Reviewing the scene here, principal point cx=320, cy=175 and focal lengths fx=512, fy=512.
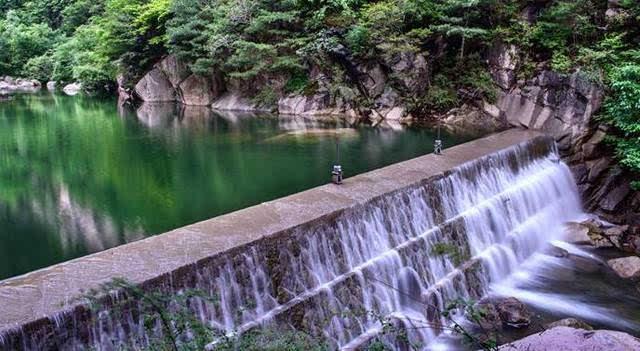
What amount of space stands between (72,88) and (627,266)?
42810mm

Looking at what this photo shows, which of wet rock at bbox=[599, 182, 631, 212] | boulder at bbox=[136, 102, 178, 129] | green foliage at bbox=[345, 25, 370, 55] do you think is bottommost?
wet rock at bbox=[599, 182, 631, 212]

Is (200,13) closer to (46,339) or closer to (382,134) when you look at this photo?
(382,134)

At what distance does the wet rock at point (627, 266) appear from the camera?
33.1 ft

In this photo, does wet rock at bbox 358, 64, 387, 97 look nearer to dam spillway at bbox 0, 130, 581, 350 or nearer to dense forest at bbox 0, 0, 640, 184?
dense forest at bbox 0, 0, 640, 184

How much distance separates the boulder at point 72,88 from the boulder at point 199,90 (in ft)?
48.6

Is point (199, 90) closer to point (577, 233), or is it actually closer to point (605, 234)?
point (577, 233)

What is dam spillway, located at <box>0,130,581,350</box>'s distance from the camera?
5.21 meters

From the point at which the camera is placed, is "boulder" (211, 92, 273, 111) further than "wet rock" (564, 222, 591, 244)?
Yes

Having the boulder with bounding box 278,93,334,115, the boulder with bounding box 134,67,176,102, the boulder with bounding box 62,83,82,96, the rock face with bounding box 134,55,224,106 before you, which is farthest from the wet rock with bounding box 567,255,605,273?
the boulder with bounding box 62,83,82,96

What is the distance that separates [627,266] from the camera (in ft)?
33.6

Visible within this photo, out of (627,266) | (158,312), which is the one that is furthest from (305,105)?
(158,312)

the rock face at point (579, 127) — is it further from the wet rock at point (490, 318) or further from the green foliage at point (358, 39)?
the green foliage at point (358, 39)

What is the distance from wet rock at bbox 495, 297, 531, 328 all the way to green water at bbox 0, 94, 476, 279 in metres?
Answer: 5.07

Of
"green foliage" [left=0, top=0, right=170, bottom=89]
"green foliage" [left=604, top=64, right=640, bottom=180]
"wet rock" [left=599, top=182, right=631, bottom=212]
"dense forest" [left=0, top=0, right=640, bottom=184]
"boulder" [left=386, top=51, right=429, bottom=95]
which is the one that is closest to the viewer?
"green foliage" [left=604, top=64, right=640, bottom=180]
